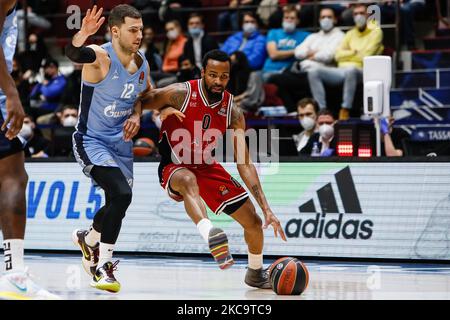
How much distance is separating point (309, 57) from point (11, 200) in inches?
338

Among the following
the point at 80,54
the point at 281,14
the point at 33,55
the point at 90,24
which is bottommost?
the point at 80,54

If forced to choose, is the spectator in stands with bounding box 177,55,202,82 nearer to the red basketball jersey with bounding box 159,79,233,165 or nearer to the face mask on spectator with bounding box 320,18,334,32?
the face mask on spectator with bounding box 320,18,334,32

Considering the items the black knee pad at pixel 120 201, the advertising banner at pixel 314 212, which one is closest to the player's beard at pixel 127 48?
the black knee pad at pixel 120 201

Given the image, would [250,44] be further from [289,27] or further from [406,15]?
[406,15]

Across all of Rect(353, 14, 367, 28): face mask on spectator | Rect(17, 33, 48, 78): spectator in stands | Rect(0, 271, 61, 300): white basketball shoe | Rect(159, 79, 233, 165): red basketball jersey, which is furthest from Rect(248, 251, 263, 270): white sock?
Rect(17, 33, 48, 78): spectator in stands

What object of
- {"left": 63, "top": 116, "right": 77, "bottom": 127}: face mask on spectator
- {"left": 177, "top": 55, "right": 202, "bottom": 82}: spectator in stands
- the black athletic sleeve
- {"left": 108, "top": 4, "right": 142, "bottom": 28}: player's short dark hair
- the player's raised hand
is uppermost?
{"left": 177, "top": 55, "right": 202, "bottom": 82}: spectator in stands

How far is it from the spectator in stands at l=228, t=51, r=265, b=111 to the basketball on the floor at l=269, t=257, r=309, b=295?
21.2 ft

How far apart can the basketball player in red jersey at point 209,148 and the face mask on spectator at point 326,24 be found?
637 cm

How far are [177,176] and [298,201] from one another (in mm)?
3156

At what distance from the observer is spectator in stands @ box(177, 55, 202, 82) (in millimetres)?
14198

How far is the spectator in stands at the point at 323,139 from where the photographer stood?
464 inches

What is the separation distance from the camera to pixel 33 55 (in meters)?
16.5

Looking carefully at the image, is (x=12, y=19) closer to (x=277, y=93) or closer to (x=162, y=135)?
(x=162, y=135)

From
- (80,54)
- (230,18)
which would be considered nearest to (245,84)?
(230,18)
